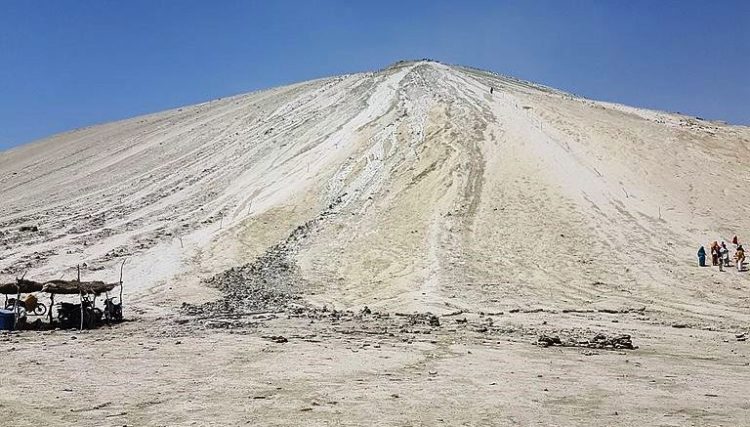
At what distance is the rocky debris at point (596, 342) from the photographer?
14.5m

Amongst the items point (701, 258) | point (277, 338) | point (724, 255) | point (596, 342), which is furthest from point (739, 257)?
point (277, 338)

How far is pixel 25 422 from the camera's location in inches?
344

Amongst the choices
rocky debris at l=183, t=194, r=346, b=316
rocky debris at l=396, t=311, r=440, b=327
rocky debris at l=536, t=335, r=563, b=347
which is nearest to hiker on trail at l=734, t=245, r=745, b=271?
rocky debris at l=396, t=311, r=440, b=327

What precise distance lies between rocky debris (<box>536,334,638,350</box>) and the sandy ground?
323 mm

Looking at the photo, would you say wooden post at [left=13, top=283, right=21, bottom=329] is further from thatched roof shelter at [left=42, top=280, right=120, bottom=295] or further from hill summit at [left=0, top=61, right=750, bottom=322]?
hill summit at [left=0, top=61, right=750, bottom=322]

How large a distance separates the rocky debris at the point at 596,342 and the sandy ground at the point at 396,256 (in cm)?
32

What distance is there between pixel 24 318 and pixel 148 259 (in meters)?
7.79

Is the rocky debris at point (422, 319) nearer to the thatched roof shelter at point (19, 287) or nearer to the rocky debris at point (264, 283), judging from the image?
the rocky debris at point (264, 283)

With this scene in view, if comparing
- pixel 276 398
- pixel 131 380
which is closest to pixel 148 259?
pixel 131 380

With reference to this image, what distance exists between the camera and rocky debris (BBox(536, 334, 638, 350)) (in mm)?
14531

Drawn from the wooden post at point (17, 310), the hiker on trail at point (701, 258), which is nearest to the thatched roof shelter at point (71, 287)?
the wooden post at point (17, 310)

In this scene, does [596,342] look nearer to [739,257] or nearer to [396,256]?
[739,257]

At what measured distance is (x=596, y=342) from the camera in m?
14.9

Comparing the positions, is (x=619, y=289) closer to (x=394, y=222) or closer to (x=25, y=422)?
(x=394, y=222)
